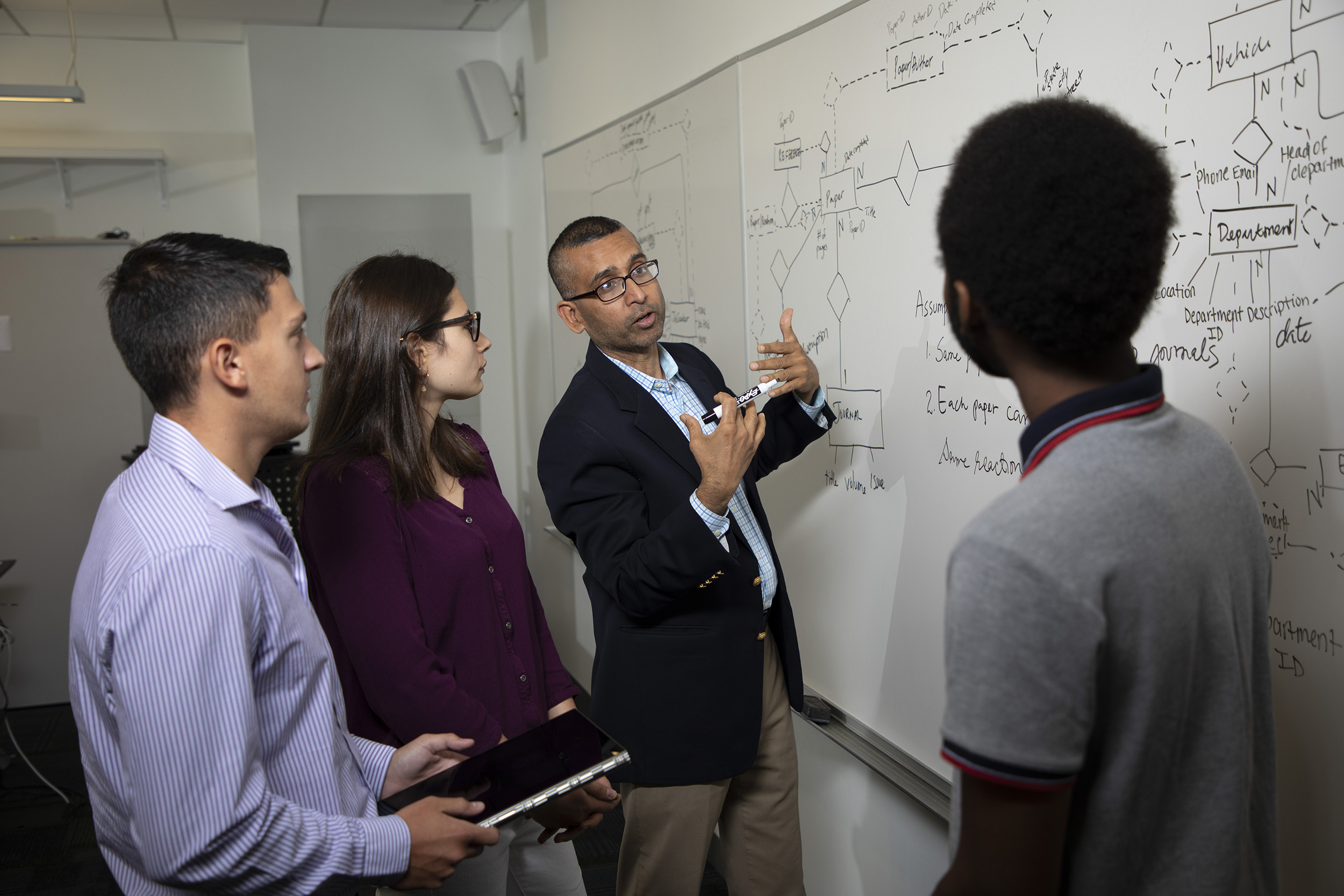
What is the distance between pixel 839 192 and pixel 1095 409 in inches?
52.4

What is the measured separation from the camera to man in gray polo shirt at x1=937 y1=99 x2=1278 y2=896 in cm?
65

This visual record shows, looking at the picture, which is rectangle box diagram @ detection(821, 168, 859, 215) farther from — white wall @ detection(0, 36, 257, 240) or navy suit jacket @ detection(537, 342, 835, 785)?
white wall @ detection(0, 36, 257, 240)

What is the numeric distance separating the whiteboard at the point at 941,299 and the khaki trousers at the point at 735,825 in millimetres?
260

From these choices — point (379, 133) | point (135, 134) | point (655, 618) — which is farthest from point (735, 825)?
point (135, 134)

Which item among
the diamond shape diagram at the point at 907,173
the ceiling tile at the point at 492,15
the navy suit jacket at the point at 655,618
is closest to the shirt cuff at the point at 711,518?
the navy suit jacket at the point at 655,618

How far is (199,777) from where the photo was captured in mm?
873

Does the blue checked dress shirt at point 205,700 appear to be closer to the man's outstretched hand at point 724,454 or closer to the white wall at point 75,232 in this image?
the man's outstretched hand at point 724,454

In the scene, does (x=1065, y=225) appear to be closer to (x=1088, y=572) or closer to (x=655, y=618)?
(x=1088, y=572)

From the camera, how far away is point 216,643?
34.5 inches

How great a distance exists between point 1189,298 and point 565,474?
3.42ft

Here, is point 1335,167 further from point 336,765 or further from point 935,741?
point 336,765

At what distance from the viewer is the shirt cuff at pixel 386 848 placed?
3.23 feet

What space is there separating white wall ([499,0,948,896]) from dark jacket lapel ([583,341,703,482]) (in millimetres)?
873

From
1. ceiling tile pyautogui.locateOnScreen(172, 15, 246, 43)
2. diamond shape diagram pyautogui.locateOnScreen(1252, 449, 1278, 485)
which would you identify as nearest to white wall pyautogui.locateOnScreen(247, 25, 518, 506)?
ceiling tile pyautogui.locateOnScreen(172, 15, 246, 43)
